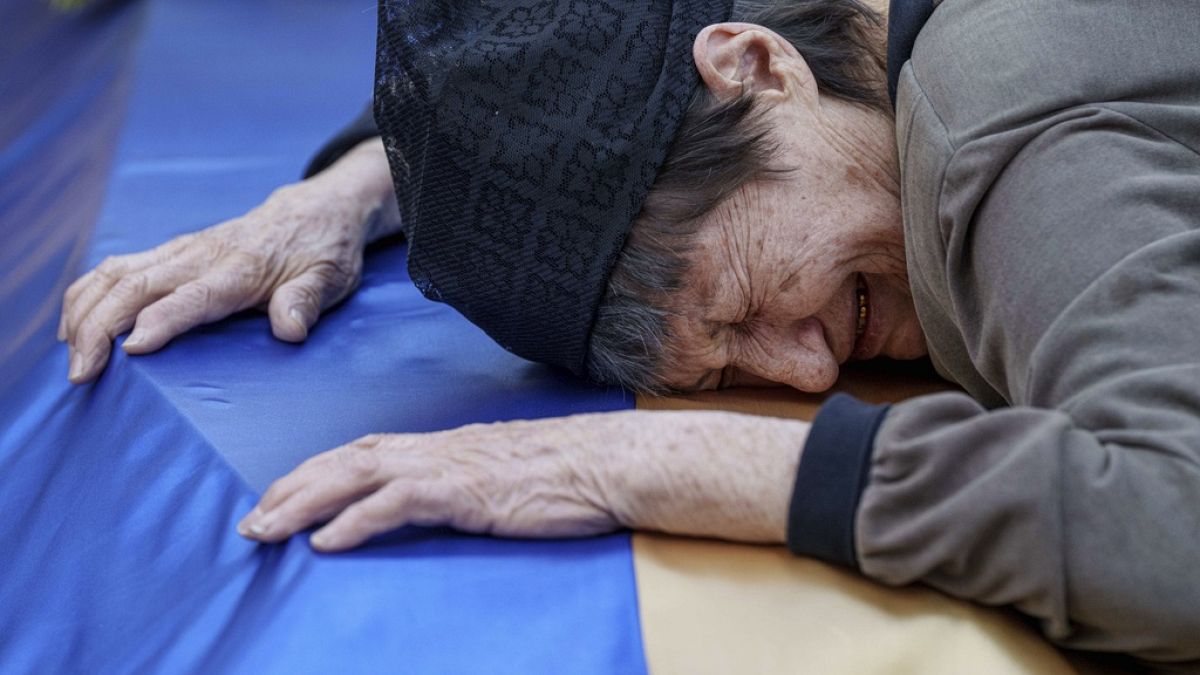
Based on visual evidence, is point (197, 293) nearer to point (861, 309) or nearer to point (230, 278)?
point (230, 278)

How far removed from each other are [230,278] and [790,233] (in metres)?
0.97

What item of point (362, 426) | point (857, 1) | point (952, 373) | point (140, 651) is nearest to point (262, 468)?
point (362, 426)

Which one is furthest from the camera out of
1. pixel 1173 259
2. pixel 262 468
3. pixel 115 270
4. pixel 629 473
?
pixel 115 270

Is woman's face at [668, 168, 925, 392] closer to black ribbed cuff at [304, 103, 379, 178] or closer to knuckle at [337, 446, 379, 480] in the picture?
knuckle at [337, 446, 379, 480]

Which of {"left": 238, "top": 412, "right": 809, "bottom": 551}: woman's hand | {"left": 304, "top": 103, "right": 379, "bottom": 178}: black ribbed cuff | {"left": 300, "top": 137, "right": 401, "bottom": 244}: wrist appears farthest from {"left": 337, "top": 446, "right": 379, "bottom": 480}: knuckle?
{"left": 304, "top": 103, "right": 379, "bottom": 178}: black ribbed cuff

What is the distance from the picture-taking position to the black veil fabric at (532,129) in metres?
1.64

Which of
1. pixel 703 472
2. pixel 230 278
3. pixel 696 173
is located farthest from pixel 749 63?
pixel 230 278

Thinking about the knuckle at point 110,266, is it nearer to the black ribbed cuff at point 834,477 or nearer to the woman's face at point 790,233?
the woman's face at point 790,233

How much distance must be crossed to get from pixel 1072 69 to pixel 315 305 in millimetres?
1297

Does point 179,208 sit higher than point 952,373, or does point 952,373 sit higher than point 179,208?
point 179,208

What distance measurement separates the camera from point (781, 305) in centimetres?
174

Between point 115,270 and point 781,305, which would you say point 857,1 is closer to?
point 781,305

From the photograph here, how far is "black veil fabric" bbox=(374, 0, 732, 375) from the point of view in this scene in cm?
164

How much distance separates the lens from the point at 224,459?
5.40 feet
